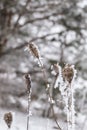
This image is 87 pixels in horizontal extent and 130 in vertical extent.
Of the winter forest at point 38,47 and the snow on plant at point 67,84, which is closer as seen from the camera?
the snow on plant at point 67,84

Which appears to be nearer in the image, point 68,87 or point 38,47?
point 68,87

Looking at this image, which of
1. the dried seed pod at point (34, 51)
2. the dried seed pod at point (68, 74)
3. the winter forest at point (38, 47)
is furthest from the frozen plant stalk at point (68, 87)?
the winter forest at point (38, 47)

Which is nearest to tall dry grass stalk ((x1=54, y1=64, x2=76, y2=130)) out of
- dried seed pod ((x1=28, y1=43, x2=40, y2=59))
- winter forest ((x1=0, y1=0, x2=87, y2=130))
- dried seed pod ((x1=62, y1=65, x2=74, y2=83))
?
dried seed pod ((x1=62, y1=65, x2=74, y2=83))

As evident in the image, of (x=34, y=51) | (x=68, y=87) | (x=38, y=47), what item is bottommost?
(x=68, y=87)

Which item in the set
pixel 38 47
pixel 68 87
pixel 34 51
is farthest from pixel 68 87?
pixel 38 47

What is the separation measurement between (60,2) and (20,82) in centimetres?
185

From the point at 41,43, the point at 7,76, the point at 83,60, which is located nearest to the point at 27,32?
the point at 41,43

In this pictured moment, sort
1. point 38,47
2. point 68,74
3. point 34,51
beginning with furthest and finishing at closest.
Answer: point 38,47 → point 34,51 → point 68,74

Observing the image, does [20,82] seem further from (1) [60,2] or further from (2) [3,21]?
(1) [60,2]

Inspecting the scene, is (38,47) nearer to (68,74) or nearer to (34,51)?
(34,51)

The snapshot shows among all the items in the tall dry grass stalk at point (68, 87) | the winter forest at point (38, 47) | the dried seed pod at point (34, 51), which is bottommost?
the tall dry grass stalk at point (68, 87)

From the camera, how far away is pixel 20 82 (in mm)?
8797

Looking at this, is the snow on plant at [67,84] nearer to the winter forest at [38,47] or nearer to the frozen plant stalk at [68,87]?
the frozen plant stalk at [68,87]

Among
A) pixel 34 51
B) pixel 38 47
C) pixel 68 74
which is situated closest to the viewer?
pixel 68 74
